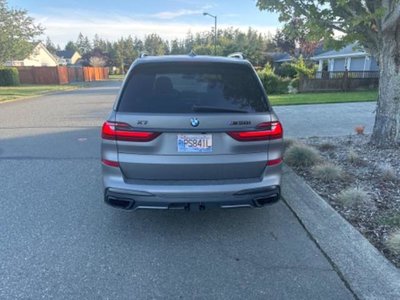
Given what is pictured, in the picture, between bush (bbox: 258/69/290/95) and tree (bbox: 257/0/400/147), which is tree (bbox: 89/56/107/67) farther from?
tree (bbox: 257/0/400/147)

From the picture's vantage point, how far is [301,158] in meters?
5.65

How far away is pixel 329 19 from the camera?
6301 millimetres

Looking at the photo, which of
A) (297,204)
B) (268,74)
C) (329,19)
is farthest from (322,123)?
(268,74)

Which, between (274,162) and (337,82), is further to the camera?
(337,82)

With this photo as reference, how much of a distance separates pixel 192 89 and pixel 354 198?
7.92 ft

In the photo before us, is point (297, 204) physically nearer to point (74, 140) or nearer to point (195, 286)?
point (195, 286)

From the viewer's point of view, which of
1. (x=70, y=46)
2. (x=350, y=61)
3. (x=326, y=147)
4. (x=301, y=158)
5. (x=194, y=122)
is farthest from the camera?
(x=70, y=46)

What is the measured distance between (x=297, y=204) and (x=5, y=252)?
324 centimetres

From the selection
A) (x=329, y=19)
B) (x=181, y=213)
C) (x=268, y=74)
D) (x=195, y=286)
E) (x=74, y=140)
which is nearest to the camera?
(x=195, y=286)

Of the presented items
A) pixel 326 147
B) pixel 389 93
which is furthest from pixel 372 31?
pixel 326 147

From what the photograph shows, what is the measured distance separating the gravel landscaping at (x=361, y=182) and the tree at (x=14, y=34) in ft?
72.9

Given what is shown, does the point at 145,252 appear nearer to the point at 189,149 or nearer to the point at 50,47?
the point at 189,149

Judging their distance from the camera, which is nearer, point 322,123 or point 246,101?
point 246,101

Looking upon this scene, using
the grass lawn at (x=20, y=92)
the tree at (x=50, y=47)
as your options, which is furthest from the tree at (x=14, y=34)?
the tree at (x=50, y=47)
